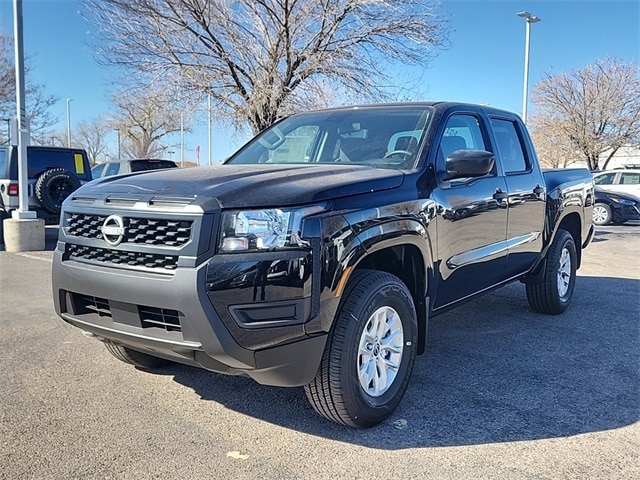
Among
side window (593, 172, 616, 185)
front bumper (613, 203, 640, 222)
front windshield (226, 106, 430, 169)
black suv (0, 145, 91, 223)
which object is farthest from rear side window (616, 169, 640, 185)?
front windshield (226, 106, 430, 169)

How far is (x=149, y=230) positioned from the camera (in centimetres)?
283

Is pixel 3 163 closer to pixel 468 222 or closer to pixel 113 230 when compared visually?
pixel 113 230

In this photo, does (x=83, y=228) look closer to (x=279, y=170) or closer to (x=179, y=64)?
(x=279, y=170)

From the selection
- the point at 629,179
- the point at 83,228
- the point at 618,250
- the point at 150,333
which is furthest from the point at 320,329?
the point at 629,179

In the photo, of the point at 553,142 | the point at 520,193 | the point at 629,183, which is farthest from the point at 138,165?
the point at 553,142

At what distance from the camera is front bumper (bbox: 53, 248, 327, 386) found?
2637mm

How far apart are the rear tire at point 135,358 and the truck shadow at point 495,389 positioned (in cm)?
9

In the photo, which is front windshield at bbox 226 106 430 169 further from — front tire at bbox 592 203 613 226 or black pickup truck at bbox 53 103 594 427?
front tire at bbox 592 203 613 226

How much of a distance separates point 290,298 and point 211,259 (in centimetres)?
41

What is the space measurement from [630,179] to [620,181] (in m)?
0.31

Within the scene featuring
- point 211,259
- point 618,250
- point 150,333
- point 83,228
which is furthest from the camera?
point 618,250

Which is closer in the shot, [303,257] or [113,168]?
[303,257]

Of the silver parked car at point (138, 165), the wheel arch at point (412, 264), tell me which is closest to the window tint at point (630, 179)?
the silver parked car at point (138, 165)

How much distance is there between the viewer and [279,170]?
3473 mm
